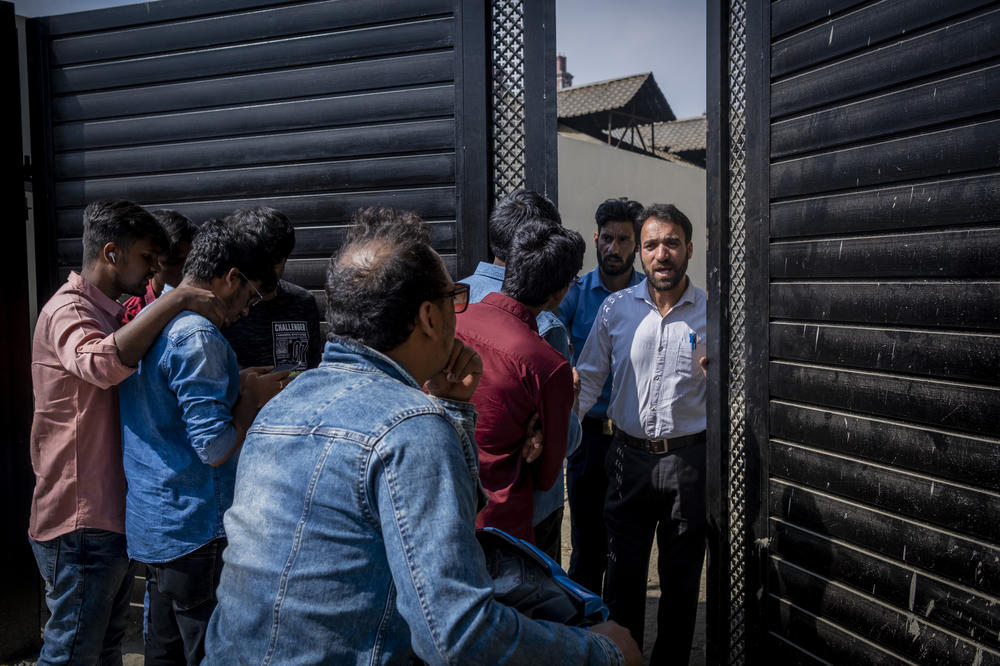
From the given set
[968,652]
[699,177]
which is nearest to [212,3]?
[968,652]

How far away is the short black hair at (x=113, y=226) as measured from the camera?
2578 millimetres

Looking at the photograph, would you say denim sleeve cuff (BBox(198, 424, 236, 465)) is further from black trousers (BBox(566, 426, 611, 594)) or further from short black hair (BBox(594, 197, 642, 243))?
short black hair (BBox(594, 197, 642, 243))

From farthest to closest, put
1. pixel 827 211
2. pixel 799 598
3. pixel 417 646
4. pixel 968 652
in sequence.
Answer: pixel 799 598 < pixel 827 211 < pixel 968 652 < pixel 417 646

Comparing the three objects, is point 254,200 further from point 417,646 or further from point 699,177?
point 699,177

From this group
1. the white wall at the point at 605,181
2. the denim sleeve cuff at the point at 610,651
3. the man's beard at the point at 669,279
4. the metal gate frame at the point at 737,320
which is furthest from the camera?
the white wall at the point at 605,181

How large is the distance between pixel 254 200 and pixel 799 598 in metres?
2.82

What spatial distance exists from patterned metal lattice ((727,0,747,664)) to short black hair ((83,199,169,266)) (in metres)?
2.10

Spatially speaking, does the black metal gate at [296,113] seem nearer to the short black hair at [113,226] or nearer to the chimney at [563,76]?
the short black hair at [113,226]

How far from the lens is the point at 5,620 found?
3930mm

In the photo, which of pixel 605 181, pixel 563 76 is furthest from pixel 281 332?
pixel 563 76

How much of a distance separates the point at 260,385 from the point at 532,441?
2.94 ft

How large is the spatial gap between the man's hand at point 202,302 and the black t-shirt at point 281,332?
0.74 metres

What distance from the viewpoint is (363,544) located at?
4.16ft

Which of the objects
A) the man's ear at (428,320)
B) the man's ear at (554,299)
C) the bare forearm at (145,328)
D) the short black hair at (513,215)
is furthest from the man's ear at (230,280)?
the man's ear at (428,320)
